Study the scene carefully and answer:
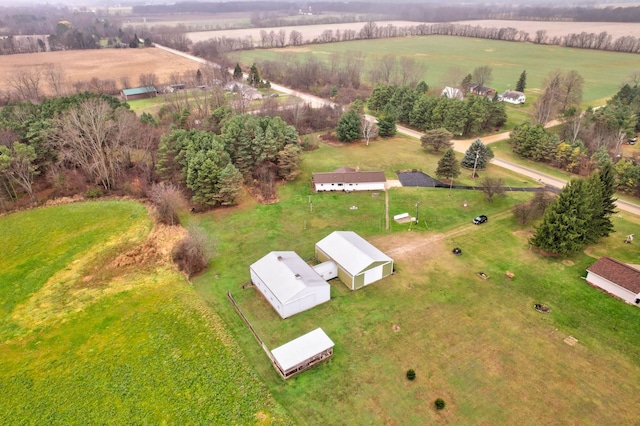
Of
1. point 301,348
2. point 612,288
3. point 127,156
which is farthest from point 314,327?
point 127,156

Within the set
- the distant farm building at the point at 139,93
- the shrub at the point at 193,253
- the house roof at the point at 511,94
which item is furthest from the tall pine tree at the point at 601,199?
the distant farm building at the point at 139,93

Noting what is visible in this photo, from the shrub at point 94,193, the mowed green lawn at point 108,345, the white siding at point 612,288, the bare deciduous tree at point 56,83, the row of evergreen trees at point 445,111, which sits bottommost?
the mowed green lawn at point 108,345

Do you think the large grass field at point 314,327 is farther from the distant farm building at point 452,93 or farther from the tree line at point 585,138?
the distant farm building at point 452,93

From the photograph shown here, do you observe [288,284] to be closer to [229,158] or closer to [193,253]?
[193,253]

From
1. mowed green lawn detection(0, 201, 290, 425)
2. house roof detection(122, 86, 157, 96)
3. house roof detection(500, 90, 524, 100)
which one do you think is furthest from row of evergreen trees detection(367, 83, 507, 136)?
house roof detection(122, 86, 157, 96)

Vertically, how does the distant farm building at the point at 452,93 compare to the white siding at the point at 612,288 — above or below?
above

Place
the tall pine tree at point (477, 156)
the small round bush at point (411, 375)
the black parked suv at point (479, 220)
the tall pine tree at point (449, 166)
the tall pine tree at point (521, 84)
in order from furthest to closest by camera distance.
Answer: the tall pine tree at point (521, 84), the tall pine tree at point (477, 156), the tall pine tree at point (449, 166), the black parked suv at point (479, 220), the small round bush at point (411, 375)

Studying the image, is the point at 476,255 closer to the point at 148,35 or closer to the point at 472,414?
the point at 472,414

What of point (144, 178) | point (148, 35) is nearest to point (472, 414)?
point (144, 178)
